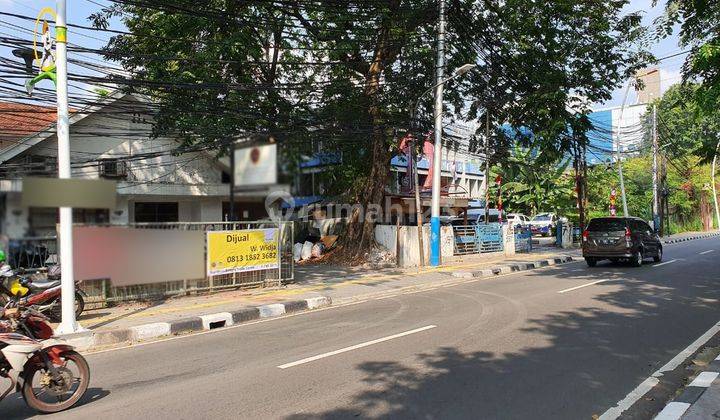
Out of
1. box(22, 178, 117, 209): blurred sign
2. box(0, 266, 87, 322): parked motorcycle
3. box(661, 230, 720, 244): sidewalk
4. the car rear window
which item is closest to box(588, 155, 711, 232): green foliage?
box(661, 230, 720, 244): sidewalk

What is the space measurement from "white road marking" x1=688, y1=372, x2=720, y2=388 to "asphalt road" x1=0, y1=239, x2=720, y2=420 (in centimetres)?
49

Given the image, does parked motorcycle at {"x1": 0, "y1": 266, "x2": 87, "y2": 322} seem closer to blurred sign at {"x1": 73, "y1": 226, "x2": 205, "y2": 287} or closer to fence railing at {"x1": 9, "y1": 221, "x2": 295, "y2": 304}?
fence railing at {"x1": 9, "y1": 221, "x2": 295, "y2": 304}

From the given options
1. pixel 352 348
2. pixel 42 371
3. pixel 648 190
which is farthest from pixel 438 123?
pixel 648 190

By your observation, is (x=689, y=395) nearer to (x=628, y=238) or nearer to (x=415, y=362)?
(x=415, y=362)

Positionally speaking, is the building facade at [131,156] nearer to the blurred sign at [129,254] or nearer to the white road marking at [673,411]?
the blurred sign at [129,254]

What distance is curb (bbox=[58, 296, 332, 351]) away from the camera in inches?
311

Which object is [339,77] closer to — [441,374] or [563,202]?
[441,374]

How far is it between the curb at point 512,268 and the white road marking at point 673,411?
37.1ft

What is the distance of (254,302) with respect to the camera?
36.1 ft

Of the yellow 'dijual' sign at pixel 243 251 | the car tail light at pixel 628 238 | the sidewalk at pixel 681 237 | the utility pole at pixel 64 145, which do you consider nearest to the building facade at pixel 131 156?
the utility pole at pixel 64 145

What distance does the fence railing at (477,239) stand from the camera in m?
21.2

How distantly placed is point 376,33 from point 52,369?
1514cm

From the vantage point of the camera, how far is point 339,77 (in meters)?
18.9

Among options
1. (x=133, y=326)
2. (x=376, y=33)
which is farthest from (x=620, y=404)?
(x=376, y=33)
